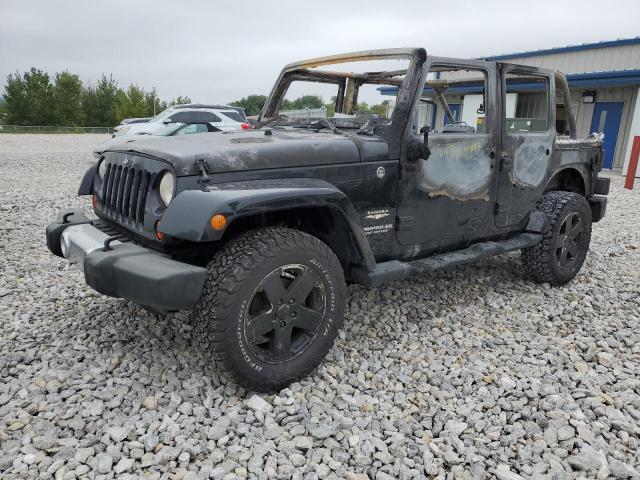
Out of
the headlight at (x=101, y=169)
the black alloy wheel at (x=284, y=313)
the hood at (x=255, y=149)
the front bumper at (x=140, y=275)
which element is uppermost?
the hood at (x=255, y=149)

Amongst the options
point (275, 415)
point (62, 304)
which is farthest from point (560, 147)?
point (62, 304)

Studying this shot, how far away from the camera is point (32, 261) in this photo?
4.76 meters

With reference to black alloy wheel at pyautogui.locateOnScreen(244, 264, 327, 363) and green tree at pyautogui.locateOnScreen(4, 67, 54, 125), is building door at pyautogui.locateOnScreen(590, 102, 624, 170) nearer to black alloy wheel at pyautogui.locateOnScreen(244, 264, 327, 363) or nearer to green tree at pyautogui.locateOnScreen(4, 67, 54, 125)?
black alloy wheel at pyautogui.locateOnScreen(244, 264, 327, 363)

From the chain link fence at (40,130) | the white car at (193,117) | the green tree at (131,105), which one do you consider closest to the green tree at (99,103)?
the green tree at (131,105)

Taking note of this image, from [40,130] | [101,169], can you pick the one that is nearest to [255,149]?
[101,169]

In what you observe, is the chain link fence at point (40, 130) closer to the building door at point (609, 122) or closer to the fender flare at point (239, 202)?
the building door at point (609, 122)

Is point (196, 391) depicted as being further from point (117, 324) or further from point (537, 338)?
point (537, 338)

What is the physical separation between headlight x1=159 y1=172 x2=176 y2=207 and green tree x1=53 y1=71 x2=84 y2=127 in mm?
52794

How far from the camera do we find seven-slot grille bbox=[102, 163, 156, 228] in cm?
272

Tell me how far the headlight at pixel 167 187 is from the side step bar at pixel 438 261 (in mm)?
1154

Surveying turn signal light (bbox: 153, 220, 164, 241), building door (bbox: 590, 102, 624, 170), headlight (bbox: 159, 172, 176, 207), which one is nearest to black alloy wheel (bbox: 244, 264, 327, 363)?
turn signal light (bbox: 153, 220, 164, 241)

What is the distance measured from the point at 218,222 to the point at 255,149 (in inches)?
23.2

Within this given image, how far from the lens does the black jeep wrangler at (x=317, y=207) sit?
2432 mm

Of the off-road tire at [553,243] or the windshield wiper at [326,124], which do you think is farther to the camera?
the off-road tire at [553,243]
